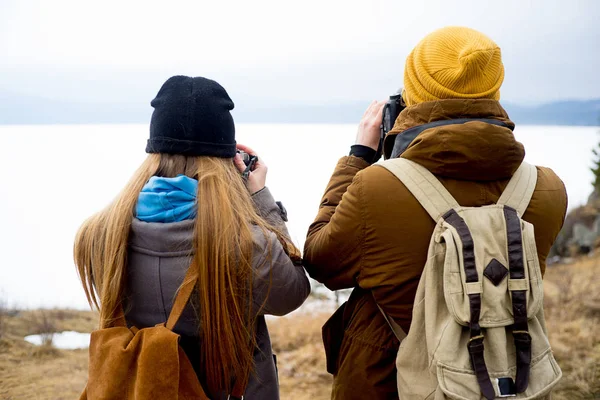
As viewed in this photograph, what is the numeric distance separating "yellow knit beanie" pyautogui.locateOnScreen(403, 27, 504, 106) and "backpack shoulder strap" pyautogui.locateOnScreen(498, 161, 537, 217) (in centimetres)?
25

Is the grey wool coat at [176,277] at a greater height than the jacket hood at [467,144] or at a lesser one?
lesser

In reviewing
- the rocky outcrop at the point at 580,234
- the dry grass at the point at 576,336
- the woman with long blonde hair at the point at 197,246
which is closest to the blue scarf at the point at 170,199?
the woman with long blonde hair at the point at 197,246

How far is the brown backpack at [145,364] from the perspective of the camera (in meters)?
1.44

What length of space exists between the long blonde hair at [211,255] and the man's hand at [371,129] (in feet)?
1.58

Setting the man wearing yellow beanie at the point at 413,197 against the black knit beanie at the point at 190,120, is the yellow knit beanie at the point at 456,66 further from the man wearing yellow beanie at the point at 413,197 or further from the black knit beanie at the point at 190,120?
the black knit beanie at the point at 190,120

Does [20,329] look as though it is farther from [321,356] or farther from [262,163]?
[262,163]

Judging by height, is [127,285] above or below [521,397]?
above

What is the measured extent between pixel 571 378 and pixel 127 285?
3.62m

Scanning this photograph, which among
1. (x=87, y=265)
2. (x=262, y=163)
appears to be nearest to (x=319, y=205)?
(x=262, y=163)

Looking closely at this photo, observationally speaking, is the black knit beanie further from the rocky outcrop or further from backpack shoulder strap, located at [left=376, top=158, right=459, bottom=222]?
the rocky outcrop

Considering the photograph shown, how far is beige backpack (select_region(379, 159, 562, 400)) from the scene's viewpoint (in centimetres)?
140

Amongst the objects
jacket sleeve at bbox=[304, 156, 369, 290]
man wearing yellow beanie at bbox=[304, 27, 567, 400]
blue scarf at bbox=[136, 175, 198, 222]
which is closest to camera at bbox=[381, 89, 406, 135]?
man wearing yellow beanie at bbox=[304, 27, 567, 400]

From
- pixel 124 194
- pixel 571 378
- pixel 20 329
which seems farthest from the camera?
pixel 20 329

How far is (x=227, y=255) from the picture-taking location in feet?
4.84
